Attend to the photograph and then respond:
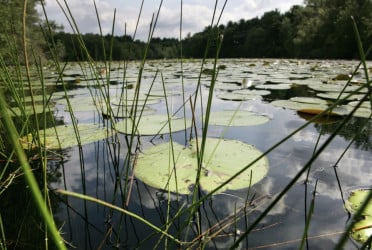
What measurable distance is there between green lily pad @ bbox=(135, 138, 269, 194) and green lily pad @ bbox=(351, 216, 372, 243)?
255 millimetres

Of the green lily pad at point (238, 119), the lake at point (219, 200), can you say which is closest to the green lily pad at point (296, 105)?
the green lily pad at point (238, 119)

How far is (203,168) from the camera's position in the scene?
0.82m

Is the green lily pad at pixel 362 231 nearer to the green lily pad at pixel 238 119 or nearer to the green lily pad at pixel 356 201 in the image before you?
the green lily pad at pixel 356 201

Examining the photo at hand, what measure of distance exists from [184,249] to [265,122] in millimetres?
914

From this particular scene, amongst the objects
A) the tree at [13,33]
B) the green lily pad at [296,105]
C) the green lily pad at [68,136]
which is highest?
the tree at [13,33]

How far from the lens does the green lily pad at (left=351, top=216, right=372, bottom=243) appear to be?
49cm

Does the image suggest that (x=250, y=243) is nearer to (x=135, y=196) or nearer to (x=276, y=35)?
(x=135, y=196)

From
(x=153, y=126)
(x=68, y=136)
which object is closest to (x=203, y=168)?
(x=153, y=126)

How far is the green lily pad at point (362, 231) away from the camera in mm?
493

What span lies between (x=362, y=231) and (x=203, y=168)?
0.42m

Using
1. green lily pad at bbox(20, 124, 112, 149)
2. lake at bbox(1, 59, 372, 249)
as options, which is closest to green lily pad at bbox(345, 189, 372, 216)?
lake at bbox(1, 59, 372, 249)

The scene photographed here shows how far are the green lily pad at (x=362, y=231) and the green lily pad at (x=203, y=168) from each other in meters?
0.26

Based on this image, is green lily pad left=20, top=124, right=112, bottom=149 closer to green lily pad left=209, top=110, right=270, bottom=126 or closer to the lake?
the lake

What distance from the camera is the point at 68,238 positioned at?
21.8 inches
